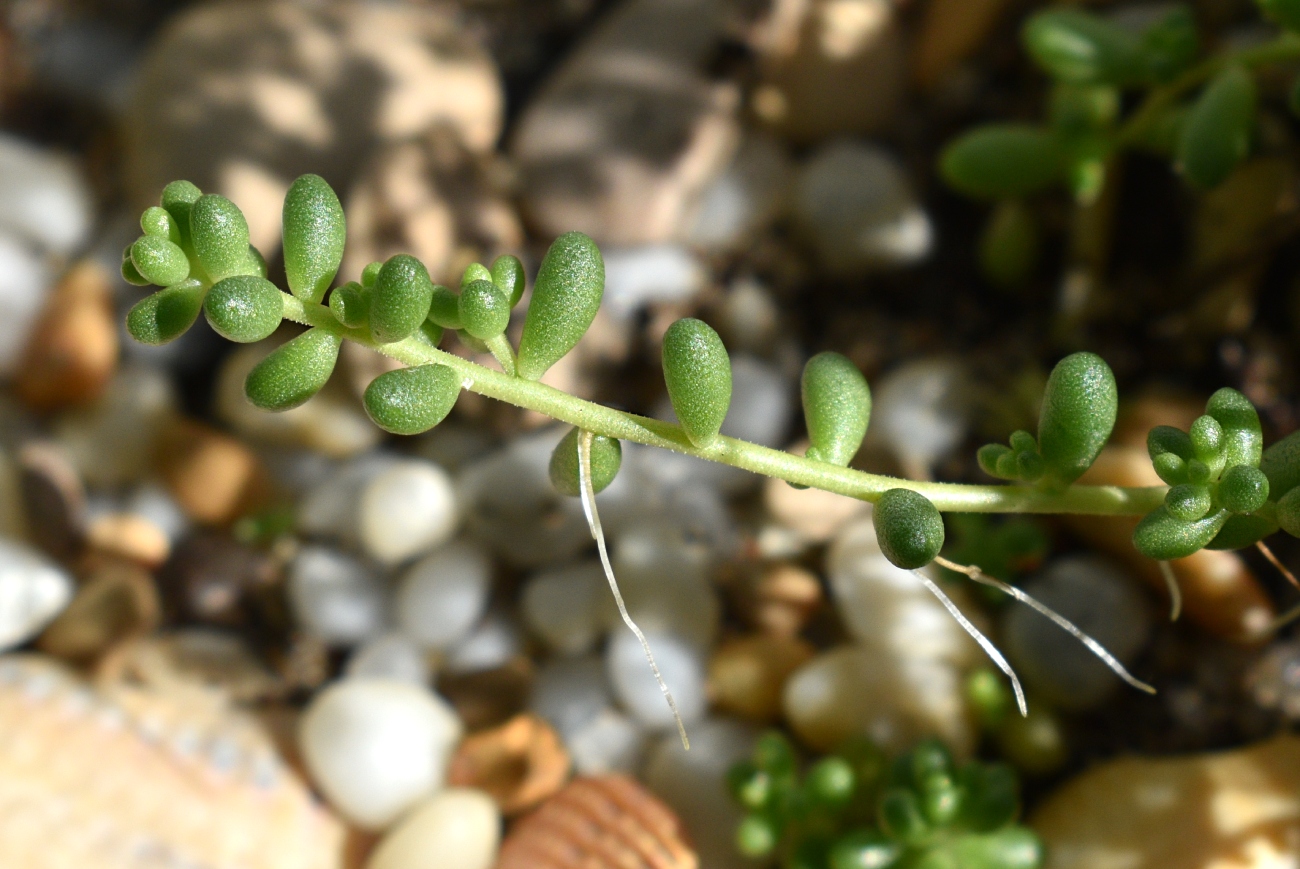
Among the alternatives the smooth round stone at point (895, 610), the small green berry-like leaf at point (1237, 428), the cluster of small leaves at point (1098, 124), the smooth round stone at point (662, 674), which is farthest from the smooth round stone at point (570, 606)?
the small green berry-like leaf at point (1237, 428)

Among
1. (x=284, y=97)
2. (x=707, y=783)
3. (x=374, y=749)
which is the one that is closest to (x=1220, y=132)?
(x=707, y=783)

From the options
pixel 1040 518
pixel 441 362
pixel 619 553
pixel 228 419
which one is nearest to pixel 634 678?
pixel 619 553

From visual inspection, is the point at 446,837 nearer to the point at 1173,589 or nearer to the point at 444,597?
the point at 444,597

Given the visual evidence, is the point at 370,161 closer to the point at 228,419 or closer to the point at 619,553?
the point at 228,419

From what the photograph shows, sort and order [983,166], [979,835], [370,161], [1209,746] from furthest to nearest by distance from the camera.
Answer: [370,161]
[983,166]
[1209,746]
[979,835]

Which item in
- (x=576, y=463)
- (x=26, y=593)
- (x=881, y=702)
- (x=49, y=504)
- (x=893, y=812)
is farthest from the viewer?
(x=49, y=504)

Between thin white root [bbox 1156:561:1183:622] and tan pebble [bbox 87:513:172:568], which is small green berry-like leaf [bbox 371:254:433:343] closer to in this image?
thin white root [bbox 1156:561:1183:622]
